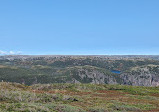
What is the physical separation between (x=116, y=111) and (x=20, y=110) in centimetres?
1507

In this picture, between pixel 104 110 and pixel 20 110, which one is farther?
pixel 104 110

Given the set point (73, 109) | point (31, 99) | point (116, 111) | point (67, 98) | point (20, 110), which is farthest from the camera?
point (67, 98)

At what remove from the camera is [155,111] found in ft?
96.5

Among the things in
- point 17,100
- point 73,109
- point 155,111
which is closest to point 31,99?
point 17,100

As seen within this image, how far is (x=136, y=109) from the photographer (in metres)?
30.5

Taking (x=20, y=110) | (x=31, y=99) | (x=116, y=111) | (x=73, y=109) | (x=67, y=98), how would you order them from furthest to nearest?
(x=67, y=98), (x=31, y=99), (x=116, y=111), (x=73, y=109), (x=20, y=110)

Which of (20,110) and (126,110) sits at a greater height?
(20,110)

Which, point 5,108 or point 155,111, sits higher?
point 5,108

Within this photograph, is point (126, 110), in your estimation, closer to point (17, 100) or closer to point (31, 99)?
point (31, 99)

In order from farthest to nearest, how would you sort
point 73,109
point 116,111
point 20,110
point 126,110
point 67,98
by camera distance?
point 67,98
point 126,110
point 116,111
point 73,109
point 20,110

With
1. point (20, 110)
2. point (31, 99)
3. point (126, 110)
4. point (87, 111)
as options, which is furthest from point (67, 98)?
point (20, 110)

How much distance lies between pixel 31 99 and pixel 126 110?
17.5m

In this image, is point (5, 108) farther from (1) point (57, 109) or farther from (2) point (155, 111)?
(2) point (155, 111)

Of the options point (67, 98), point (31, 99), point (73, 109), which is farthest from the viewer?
point (67, 98)
